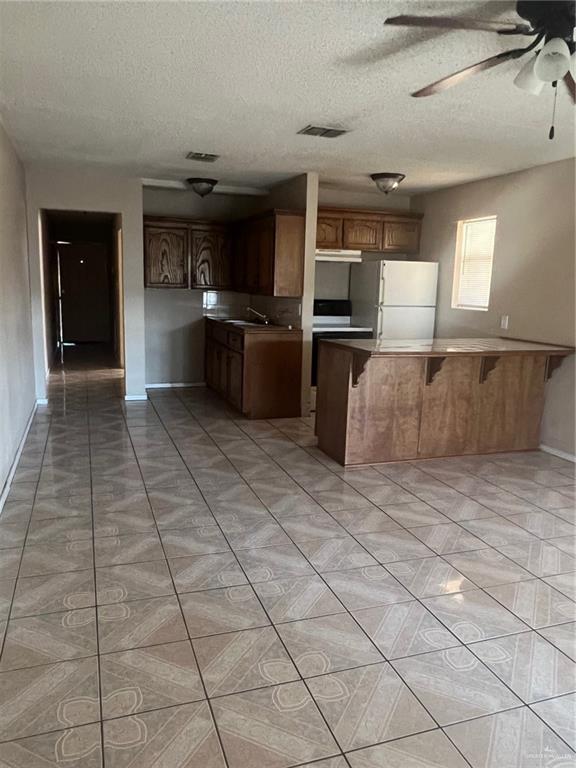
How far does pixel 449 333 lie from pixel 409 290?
64 centimetres

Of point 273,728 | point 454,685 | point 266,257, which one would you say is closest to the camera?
point 273,728

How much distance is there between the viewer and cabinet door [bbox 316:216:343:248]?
615 cm

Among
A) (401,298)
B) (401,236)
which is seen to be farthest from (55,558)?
(401,236)

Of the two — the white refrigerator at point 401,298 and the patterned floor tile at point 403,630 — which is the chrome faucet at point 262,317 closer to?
the white refrigerator at point 401,298

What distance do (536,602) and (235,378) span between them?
382 cm

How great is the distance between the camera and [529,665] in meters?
2.08

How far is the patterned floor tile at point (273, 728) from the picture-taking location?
65.1 inches

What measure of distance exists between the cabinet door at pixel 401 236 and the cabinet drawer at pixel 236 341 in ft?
6.79

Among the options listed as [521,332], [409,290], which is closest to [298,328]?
[409,290]

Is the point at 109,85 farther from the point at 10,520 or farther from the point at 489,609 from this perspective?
the point at 489,609

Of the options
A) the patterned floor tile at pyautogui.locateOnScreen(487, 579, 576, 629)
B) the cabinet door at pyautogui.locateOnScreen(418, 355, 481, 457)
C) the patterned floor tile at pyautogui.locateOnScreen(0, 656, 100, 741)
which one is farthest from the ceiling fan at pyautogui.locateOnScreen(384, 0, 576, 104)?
the patterned floor tile at pyautogui.locateOnScreen(0, 656, 100, 741)

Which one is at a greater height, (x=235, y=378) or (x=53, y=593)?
(x=235, y=378)

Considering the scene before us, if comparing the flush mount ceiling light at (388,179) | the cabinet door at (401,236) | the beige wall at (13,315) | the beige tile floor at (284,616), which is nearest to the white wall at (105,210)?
the beige wall at (13,315)

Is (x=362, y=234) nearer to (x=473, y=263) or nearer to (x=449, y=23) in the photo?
(x=473, y=263)
